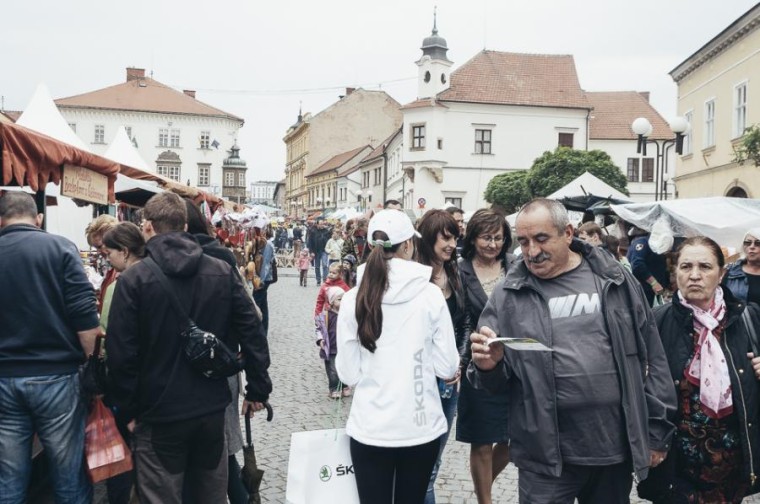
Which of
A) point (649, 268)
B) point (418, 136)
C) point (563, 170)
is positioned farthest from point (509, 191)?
point (649, 268)

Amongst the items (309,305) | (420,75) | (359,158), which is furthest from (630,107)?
(309,305)

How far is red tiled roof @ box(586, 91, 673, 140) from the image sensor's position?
5472 cm

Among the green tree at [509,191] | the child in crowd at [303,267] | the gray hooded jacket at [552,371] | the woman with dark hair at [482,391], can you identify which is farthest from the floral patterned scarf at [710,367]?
the green tree at [509,191]

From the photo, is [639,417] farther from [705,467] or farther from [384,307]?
[384,307]

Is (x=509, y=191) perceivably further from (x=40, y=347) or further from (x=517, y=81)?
(x=40, y=347)

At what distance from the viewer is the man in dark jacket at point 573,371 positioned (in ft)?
9.64

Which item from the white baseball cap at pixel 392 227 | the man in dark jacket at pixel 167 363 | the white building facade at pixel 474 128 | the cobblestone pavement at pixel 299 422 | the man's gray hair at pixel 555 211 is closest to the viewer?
the man's gray hair at pixel 555 211

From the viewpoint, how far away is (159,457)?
332 centimetres

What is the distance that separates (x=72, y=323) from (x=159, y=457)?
972 mm

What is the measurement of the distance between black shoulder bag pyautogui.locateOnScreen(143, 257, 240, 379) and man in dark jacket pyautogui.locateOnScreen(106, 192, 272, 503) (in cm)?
2

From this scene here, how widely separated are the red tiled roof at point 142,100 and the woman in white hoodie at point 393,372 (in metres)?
80.4

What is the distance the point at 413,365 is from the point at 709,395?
4.99ft

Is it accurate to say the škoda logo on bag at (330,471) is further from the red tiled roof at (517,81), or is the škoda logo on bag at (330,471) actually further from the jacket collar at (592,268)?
the red tiled roof at (517,81)

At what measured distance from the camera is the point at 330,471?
339cm
